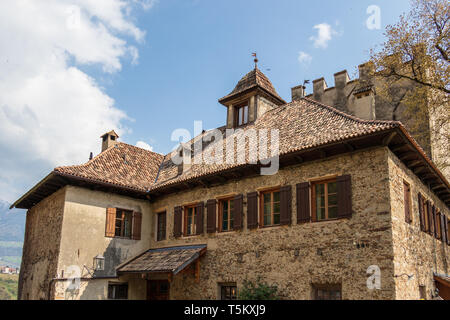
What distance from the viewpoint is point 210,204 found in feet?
50.4

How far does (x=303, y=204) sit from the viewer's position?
12.4 meters

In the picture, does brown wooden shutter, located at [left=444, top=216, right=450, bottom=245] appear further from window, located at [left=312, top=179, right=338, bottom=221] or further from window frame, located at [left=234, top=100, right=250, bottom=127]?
window frame, located at [left=234, top=100, right=250, bottom=127]

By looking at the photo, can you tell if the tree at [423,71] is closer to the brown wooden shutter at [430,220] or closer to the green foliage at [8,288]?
the brown wooden shutter at [430,220]

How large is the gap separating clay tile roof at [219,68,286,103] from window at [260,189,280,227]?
660 cm

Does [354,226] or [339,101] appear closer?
[354,226]

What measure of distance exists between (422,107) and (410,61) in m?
1.88

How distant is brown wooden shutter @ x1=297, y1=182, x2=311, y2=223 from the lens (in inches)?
Answer: 482

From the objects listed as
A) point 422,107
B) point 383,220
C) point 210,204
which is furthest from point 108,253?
point 422,107

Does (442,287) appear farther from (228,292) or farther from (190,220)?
(190,220)

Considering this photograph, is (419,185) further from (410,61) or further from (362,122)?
(410,61)

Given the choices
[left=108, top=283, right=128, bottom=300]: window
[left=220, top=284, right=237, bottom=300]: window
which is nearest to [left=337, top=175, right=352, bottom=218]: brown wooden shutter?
[left=220, top=284, right=237, bottom=300]: window
